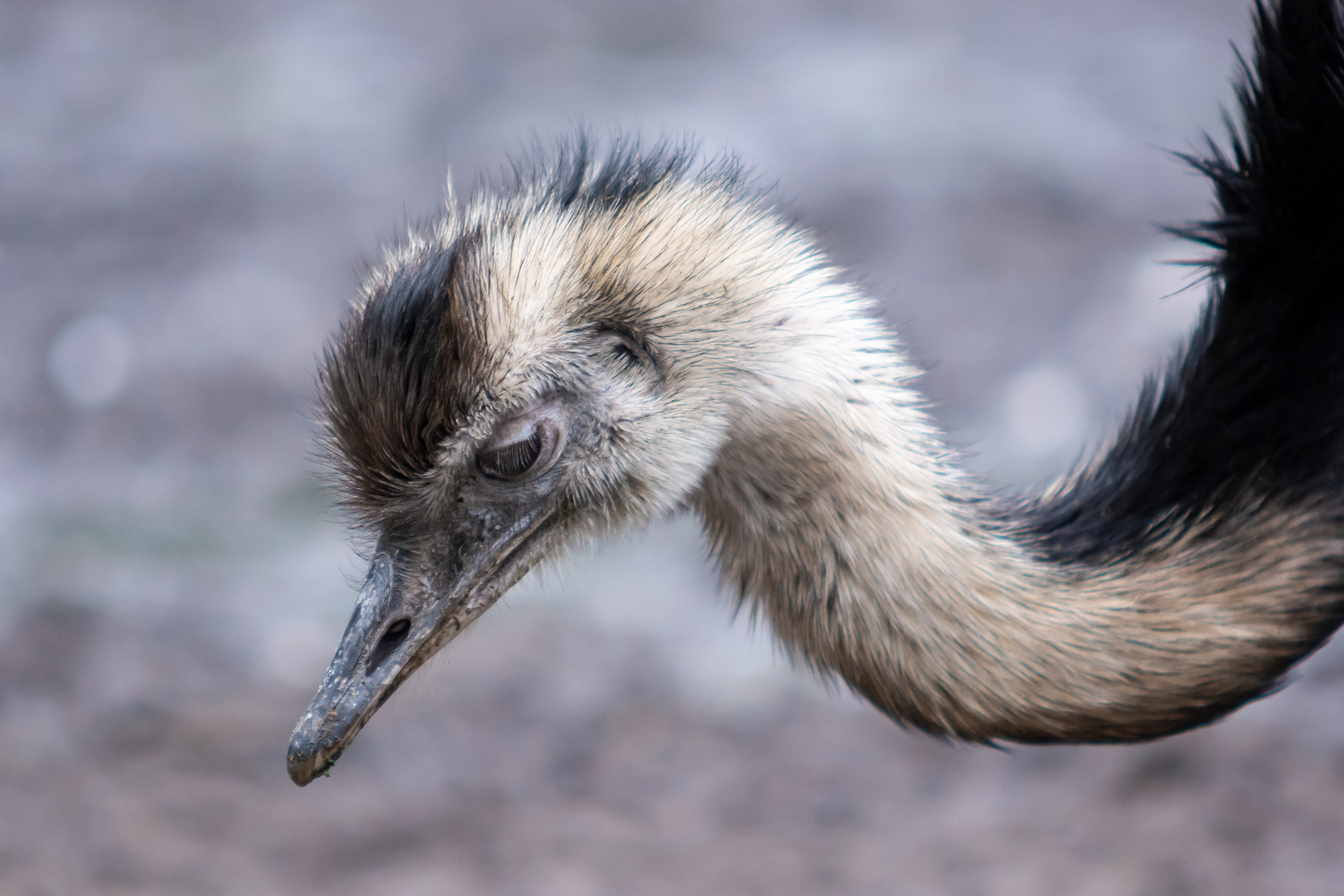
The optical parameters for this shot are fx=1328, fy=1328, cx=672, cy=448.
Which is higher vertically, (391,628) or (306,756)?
(391,628)

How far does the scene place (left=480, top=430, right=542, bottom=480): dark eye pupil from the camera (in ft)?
6.17

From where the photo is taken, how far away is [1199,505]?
207cm

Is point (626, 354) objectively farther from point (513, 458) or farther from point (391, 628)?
point (391, 628)

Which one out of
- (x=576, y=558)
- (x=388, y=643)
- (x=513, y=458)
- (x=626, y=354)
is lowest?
(x=388, y=643)

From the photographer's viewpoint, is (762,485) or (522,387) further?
(762,485)

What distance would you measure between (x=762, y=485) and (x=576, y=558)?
33 cm

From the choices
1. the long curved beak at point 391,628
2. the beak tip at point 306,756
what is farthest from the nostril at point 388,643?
the beak tip at point 306,756

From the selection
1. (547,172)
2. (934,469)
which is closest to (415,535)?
(547,172)

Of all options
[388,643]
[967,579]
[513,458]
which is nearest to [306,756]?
[388,643]

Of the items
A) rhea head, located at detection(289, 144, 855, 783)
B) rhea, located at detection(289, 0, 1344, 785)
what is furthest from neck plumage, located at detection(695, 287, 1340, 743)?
rhea head, located at detection(289, 144, 855, 783)

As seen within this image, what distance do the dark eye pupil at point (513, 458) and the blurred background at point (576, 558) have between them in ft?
0.78

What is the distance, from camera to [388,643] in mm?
1897

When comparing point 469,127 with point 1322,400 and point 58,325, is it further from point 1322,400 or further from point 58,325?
point 1322,400

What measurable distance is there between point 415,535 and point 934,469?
785mm
